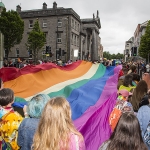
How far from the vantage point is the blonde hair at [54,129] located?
7.50 ft

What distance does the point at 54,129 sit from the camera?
90.7 inches

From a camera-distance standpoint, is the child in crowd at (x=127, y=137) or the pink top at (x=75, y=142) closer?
the child in crowd at (x=127, y=137)

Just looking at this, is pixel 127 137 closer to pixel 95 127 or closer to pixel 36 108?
pixel 36 108

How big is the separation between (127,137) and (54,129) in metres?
0.71

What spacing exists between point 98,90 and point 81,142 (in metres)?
4.99

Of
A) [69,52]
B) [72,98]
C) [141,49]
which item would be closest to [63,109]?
[72,98]

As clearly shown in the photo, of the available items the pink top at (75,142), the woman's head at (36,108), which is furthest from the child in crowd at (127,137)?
the woman's head at (36,108)

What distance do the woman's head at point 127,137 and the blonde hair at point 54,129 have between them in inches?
17.6

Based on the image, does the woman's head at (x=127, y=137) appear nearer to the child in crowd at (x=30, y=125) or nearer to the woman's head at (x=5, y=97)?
the child in crowd at (x=30, y=125)

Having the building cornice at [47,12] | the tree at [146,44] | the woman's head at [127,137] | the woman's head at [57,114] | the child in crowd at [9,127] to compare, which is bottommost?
the child in crowd at [9,127]

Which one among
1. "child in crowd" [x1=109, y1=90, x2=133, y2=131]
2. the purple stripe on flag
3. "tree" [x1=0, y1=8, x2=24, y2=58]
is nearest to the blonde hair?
"child in crowd" [x1=109, y1=90, x2=133, y2=131]

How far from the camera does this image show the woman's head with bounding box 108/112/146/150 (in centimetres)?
212

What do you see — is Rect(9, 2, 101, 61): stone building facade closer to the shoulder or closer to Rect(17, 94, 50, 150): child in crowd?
the shoulder

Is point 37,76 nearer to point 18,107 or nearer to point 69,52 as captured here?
point 18,107
